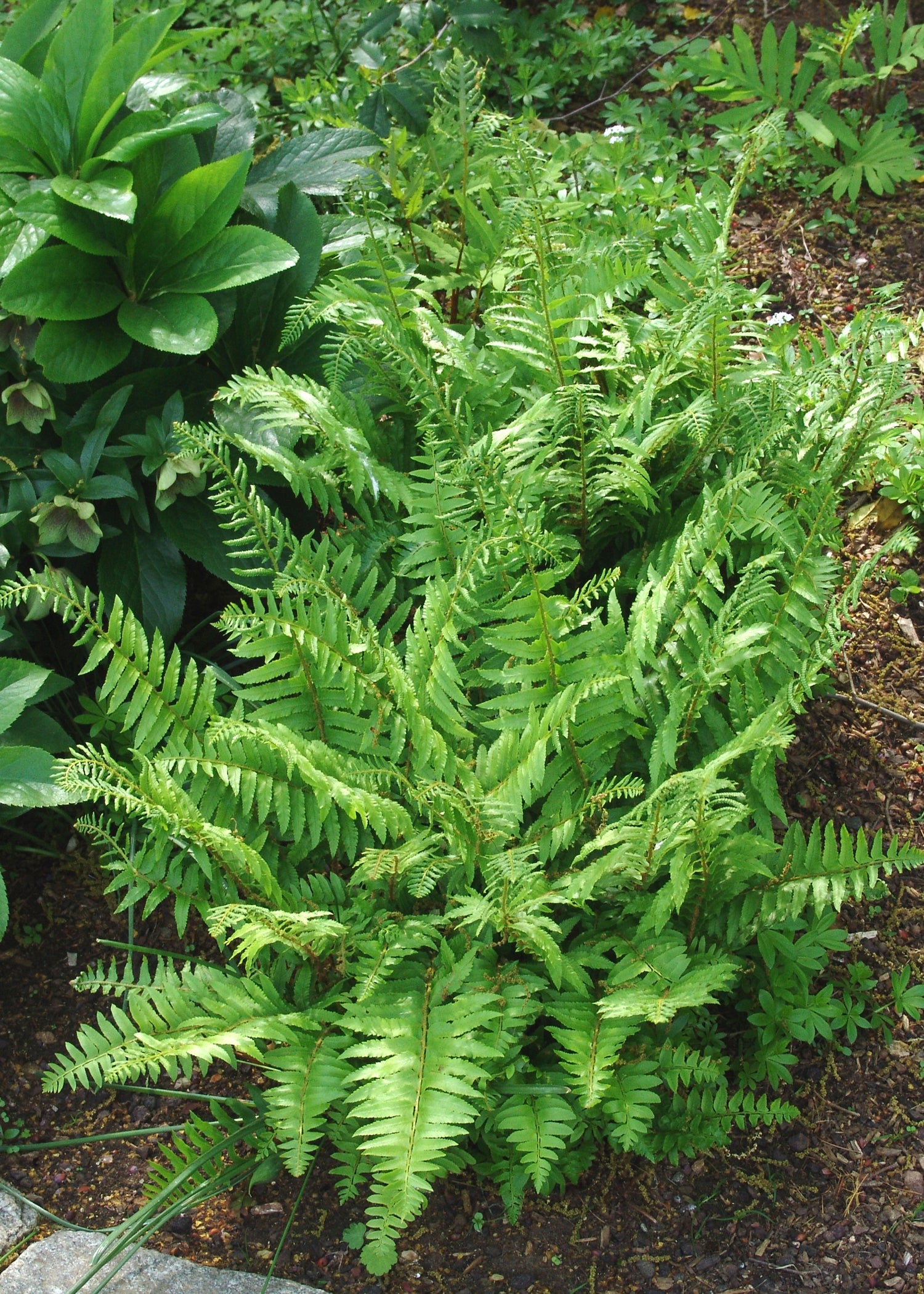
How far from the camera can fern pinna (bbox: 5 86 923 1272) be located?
202 centimetres

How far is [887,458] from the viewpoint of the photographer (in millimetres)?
3021

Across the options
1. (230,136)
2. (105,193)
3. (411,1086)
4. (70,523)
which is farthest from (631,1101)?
(230,136)

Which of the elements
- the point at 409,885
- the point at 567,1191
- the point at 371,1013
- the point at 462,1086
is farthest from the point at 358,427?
the point at 567,1191

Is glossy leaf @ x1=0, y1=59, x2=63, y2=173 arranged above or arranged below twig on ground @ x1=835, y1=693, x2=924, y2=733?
above

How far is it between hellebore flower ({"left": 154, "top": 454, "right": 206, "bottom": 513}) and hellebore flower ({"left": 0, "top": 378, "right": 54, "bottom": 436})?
0.32 metres

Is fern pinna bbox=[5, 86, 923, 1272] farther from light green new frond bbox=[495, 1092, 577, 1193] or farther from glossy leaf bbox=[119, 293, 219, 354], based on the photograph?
glossy leaf bbox=[119, 293, 219, 354]

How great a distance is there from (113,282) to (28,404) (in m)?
0.39

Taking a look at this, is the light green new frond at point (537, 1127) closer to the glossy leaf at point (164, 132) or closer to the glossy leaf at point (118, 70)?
the glossy leaf at point (164, 132)

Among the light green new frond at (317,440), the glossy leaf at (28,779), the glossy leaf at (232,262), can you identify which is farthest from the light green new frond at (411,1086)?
the glossy leaf at (232,262)

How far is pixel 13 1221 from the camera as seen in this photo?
2.22 meters

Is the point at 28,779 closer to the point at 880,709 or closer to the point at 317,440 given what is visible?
the point at 317,440

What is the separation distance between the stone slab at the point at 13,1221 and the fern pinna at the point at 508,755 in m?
0.26

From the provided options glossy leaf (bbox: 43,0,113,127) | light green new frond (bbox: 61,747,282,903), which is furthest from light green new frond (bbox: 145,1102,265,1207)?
glossy leaf (bbox: 43,0,113,127)

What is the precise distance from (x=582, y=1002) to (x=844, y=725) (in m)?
1.13
